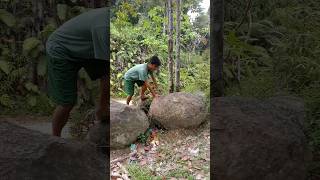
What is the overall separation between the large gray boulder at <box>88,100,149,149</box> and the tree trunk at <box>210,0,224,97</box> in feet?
1.77

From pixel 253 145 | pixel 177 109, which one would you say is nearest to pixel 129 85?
pixel 177 109

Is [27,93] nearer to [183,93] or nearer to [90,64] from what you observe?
[90,64]

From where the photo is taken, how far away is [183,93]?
367cm

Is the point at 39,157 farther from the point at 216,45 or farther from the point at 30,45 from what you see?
the point at 216,45

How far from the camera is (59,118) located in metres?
3.38

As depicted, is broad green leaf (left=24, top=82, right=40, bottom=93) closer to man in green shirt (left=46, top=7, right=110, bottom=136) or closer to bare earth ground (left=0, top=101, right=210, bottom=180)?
man in green shirt (left=46, top=7, right=110, bottom=136)

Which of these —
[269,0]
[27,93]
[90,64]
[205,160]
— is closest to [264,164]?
[205,160]

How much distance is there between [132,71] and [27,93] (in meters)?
0.69

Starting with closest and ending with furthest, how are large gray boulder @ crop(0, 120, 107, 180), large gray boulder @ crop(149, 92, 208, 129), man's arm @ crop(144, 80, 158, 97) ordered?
large gray boulder @ crop(0, 120, 107, 180)
man's arm @ crop(144, 80, 158, 97)
large gray boulder @ crop(149, 92, 208, 129)

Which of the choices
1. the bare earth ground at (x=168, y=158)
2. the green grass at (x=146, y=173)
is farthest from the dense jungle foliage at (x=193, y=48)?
the green grass at (x=146, y=173)

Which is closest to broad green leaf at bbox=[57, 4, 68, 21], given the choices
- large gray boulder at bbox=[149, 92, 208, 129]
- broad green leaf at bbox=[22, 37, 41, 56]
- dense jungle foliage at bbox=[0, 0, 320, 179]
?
dense jungle foliage at bbox=[0, 0, 320, 179]

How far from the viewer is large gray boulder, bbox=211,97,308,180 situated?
3600mm

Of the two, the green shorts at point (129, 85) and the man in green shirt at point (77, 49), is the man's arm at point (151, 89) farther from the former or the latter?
the man in green shirt at point (77, 49)

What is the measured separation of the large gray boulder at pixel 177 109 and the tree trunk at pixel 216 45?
0.14 m
